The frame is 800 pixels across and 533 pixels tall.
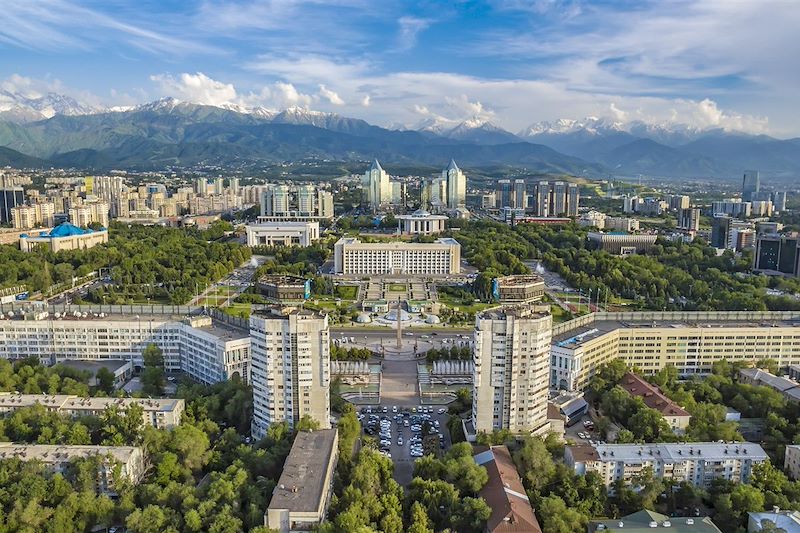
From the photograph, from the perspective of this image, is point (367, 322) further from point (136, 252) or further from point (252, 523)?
point (136, 252)

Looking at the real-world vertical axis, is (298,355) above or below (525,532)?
above

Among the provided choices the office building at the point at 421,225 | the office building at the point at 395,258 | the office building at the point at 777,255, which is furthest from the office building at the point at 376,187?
the office building at the point at 777,255

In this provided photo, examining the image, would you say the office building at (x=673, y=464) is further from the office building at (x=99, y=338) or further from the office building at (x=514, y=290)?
the office building at (x=514, y=290)

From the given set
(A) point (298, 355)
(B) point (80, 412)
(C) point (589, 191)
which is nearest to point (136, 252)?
(B) point (80, 412)

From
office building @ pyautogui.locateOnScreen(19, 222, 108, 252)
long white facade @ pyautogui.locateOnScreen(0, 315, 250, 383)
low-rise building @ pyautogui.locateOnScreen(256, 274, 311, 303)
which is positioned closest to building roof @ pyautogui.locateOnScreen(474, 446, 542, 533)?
long white facade @ pyautogui.locateOnScreen(0, 315, 250, 383)

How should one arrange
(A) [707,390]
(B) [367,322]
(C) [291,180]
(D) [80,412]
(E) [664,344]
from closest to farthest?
(D) [80,412] → (A) [707,390] → (E) [664,344] → (B) [367,322] → (C) [291,180]

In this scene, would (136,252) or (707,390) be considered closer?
(707,390)
